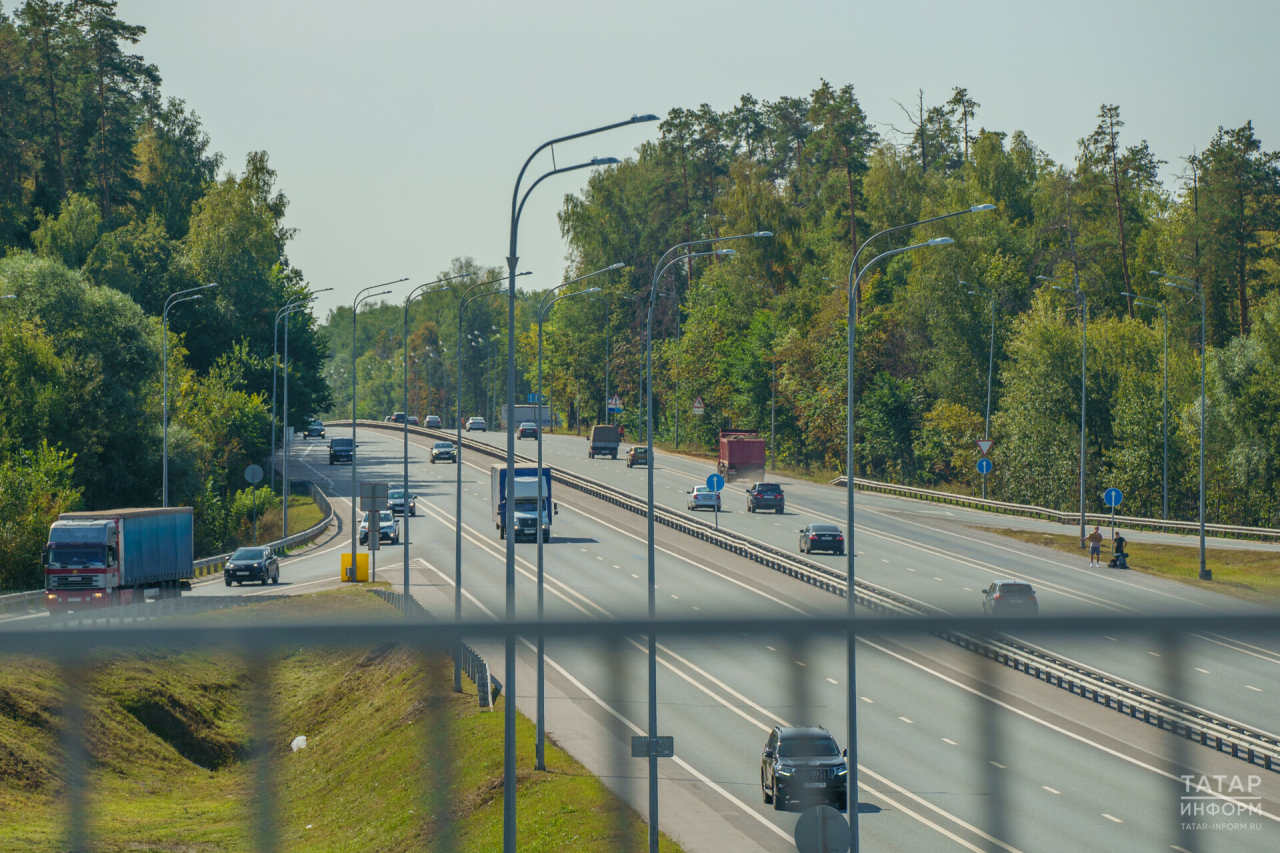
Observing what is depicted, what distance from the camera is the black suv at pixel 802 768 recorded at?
3959 millimetres

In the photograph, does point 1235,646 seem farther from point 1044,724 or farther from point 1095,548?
point 1095,548

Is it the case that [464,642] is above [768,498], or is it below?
above

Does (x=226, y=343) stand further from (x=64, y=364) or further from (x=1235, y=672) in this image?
(x=1235, y=672)

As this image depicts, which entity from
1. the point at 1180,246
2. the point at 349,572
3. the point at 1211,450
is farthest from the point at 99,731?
the point at 1180,246

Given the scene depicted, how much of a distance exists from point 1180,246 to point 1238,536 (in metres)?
25.9

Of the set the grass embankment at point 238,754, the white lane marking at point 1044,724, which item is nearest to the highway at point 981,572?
the white lane marking at point 1044,724

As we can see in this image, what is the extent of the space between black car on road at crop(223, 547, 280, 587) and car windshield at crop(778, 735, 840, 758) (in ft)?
144

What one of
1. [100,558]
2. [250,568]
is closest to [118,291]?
[250,568]

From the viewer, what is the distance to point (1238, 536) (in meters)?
52.8

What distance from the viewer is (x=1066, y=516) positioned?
5909 cm

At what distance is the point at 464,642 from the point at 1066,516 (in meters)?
59.2

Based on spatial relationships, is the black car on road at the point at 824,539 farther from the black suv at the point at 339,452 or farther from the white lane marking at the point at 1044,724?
the black suv at the point at 339,452

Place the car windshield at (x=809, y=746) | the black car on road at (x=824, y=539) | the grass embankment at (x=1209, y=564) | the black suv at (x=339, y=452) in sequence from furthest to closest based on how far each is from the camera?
the black suv at (x=339, y=452) → the black car on road at (x=824, y=539) → the grass embankment at (x=1209, y=564) → the car windshield at (x=809, y=746)

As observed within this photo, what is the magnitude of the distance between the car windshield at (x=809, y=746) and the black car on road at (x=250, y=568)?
44.0 metres
